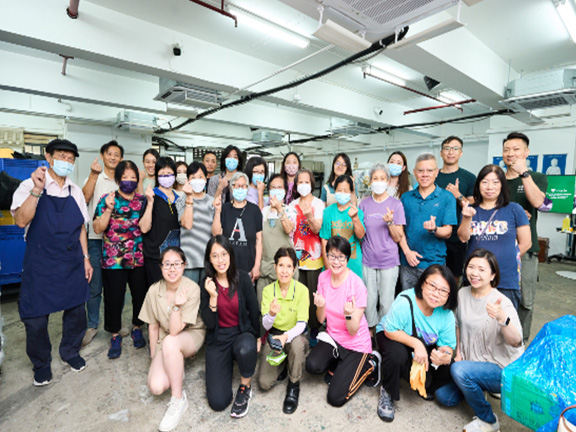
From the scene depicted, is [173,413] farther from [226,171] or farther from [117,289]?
[226,171]

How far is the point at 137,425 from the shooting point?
1.90 meters

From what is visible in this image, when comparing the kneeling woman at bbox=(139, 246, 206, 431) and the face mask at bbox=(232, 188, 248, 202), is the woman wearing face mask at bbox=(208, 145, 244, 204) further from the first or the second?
the kneeling woman at bbox=(139, 246, 206, 431)

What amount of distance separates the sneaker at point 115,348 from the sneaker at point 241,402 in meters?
1.27

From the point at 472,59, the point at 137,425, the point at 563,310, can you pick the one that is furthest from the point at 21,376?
the point at 472,59

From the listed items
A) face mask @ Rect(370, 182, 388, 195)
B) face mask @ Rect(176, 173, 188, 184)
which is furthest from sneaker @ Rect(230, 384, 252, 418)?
face mask @ Rect(176, 173, 188, 184)

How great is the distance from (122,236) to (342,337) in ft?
6.58

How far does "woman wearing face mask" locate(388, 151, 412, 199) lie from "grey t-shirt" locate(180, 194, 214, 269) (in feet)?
5.92

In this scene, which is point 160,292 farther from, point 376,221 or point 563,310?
point 563,310

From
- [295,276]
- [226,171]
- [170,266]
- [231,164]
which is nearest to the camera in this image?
[170,266]

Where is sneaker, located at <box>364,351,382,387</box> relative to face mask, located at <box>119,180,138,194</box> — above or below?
below

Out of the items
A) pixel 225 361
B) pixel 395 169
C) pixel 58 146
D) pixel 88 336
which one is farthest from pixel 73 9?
pixel 225 361

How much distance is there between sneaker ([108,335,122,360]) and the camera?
262 centimetres

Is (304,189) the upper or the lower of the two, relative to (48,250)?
upper

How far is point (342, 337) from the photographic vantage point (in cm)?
226
